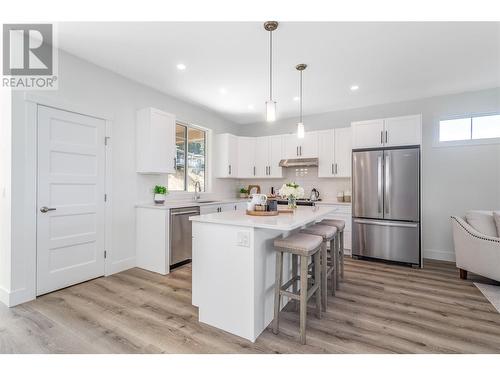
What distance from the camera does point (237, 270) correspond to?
6.69 feet

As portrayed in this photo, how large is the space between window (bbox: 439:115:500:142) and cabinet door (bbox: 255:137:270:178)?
3249 mm

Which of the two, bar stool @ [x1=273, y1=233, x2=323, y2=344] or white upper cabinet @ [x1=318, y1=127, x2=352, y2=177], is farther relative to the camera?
white upper cabinet @ [x1=318, y1=127, x2=352, y2=177]

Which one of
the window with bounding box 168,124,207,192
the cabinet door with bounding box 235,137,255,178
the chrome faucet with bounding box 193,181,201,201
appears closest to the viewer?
the window with bounding box 168,124,207,192

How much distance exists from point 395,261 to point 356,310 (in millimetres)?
1949

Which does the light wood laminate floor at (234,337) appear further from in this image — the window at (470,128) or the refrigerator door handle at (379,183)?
the window at (470,128)

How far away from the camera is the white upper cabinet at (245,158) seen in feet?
18.9

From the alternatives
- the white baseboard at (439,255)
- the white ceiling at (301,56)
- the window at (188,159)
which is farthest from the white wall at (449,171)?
the window at (188,159)

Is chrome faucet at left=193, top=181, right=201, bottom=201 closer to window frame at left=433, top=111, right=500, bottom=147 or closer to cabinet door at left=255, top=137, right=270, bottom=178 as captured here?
cabinet door at left=255, top=137, right=270, bottom=178

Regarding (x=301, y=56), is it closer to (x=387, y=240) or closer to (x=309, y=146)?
(x=309, y=146)

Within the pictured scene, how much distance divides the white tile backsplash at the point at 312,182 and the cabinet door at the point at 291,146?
37cm

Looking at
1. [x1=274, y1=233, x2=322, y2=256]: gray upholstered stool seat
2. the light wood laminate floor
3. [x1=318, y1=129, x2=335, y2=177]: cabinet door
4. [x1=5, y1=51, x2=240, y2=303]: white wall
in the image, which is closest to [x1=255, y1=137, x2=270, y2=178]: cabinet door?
[x1=318, y1=129, x2=335, y2=177]: cabinet door

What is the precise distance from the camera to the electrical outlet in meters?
1.97

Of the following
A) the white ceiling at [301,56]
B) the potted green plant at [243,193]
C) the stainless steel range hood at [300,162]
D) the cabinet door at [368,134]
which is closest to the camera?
the white ceiling at [301,56]
